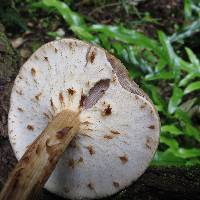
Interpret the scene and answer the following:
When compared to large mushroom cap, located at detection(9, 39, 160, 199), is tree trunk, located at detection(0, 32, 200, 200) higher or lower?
lower

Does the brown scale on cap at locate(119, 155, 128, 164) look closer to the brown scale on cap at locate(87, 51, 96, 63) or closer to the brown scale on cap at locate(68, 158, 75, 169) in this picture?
the brown scale on cap at locate(68, 158, 75, 169)

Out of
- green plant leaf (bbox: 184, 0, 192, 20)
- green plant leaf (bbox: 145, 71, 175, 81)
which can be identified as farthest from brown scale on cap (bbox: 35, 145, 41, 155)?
green plant leaf (bbox: 184, 0, 192, 20)

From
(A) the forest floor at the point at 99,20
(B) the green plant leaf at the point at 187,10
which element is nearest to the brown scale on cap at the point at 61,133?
(A) the forest floor at the point at 99,20

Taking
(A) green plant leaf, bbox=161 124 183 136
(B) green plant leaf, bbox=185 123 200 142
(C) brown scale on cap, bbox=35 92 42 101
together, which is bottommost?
(B) green plant leaf, bbox=185 123 200 142

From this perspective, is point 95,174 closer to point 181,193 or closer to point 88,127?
point 88,127

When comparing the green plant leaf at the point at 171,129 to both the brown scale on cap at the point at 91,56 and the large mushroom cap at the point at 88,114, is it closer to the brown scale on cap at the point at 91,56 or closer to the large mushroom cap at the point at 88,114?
the large mushroom cap at the point at 88,114
